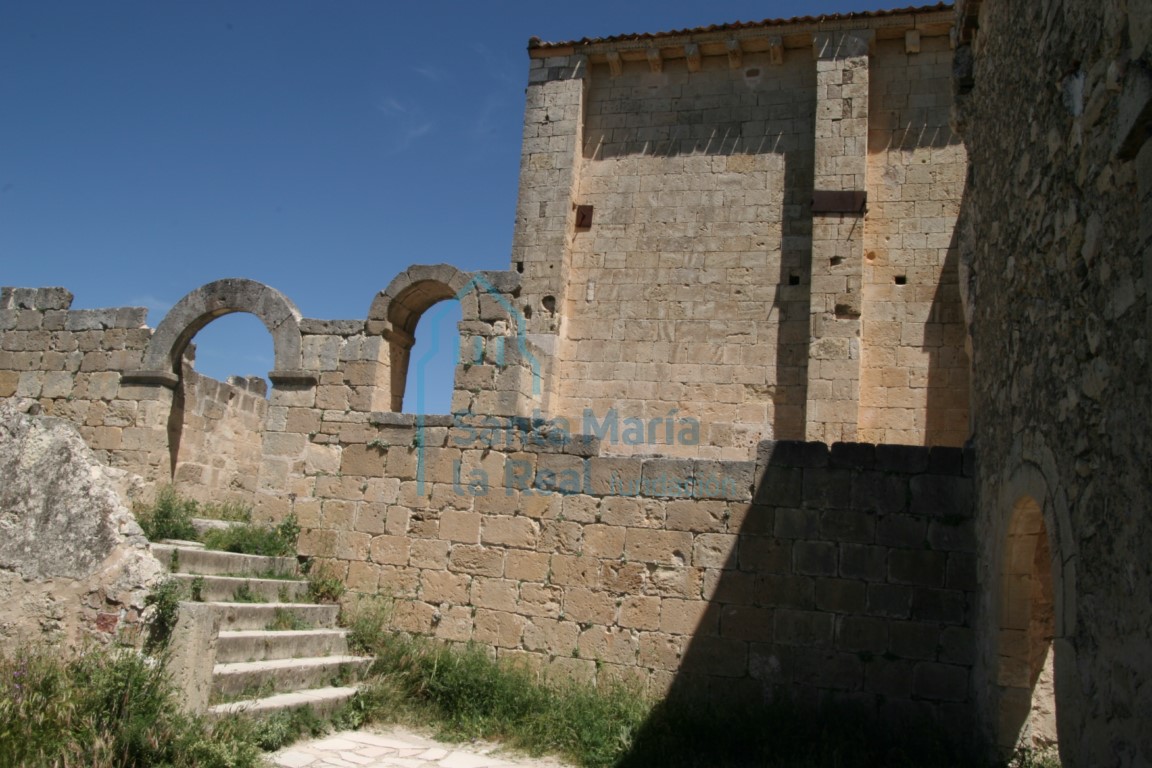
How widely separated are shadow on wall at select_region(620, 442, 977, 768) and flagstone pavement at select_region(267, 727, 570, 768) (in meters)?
0.98

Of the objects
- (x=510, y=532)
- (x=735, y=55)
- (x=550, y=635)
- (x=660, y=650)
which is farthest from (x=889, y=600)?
(x=735, y=55)

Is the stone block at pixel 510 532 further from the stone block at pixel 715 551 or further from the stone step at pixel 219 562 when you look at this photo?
the stone step at pixel 219 562

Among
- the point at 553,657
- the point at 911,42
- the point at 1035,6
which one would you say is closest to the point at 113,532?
the point at 553,657

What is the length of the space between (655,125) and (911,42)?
345 centimetres

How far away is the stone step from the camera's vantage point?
22.9ft

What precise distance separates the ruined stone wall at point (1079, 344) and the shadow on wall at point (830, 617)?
3.13 ft

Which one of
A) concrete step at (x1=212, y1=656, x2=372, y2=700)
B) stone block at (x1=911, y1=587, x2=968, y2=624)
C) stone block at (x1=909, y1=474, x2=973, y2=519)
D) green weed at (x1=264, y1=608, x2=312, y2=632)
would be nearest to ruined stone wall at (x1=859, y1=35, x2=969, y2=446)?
stone block at (x1=909, y1=474, x2=973, y2=519)

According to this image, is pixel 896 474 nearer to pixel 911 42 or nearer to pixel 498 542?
pixel 498 542

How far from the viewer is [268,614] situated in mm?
7125

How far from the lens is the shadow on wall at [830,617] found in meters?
Result: 6.47

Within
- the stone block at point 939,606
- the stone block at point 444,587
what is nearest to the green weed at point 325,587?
the stone block at point 444,587

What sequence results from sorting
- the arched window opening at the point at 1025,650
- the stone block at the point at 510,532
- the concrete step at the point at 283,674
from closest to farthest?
the arched window opening at the point at 1025,650 → the concrete step at the point at 283,674 → the stone block at the point at 510,532

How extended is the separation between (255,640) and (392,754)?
132 cm

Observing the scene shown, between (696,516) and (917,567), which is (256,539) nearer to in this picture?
(696,516)
